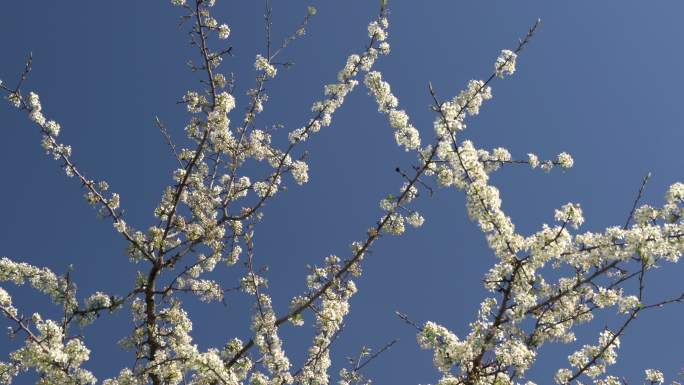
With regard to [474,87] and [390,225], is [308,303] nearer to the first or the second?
[390,225]

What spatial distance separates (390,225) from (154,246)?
399 centimetres

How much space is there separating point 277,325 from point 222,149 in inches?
145

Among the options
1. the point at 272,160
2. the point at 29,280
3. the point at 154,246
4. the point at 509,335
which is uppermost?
the point at 272,160

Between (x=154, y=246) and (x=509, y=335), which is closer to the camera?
(x=509, y=335)

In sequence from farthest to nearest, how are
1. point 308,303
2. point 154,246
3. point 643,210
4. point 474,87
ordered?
point 154,246
point 308,303
point 474,87
point 643,210

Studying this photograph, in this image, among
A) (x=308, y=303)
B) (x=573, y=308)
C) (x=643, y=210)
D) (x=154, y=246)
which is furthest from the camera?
→ (x=154, y=246)

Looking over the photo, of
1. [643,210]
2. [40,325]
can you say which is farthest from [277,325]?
[643,210]

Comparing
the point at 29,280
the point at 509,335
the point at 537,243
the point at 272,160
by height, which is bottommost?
the point at 509,335

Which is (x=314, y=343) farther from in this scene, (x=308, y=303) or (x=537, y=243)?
(x=537, y=243)

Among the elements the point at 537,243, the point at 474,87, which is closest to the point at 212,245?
the point at 474,87

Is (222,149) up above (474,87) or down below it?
above

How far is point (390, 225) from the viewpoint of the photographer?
9.97 meters

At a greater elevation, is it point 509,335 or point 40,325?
point 40,325

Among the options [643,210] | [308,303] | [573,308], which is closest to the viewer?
[643,210]
